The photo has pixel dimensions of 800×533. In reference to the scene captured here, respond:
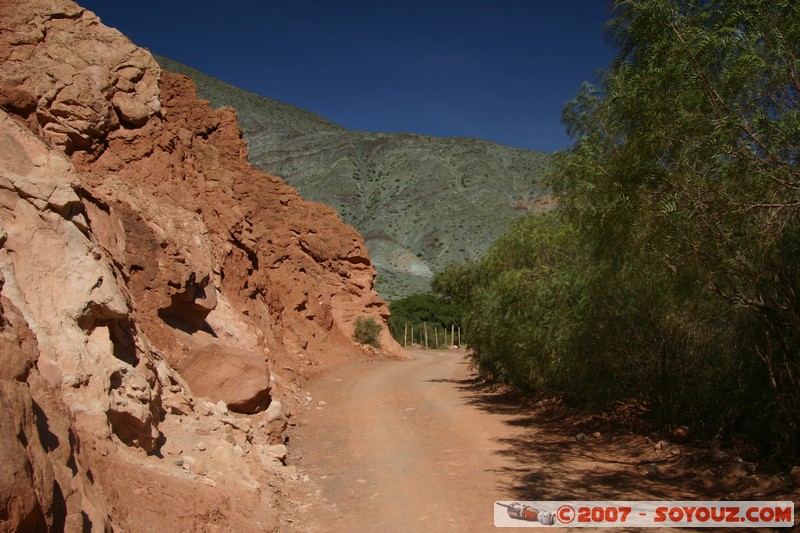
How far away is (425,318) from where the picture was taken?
169ft

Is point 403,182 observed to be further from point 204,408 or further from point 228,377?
point 204,408

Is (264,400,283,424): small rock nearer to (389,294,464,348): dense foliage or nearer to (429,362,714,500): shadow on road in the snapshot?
(429,362,714,500): shadow on road

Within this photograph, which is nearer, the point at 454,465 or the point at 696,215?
the point at 696,215

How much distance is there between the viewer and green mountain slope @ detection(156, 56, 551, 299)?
71.5 meters

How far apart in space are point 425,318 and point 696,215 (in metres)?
44.4

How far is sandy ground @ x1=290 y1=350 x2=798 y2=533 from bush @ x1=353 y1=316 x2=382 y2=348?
48.9 ft

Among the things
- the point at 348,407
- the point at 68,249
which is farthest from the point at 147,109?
the point at 68,249

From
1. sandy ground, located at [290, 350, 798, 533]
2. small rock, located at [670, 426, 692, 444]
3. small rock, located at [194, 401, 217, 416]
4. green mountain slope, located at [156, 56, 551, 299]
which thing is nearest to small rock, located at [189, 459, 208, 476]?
sandy ground, located at [290, 350, 798, 533]

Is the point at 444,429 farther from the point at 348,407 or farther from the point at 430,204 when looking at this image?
the point at 430,204

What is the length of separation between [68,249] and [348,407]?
29.7 ft

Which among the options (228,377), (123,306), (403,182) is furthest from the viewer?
(403,182)

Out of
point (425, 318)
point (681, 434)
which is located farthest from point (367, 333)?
point (681, 434)

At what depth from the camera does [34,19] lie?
14539 millimetres

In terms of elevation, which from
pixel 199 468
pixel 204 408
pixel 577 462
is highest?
pixel 204 408
